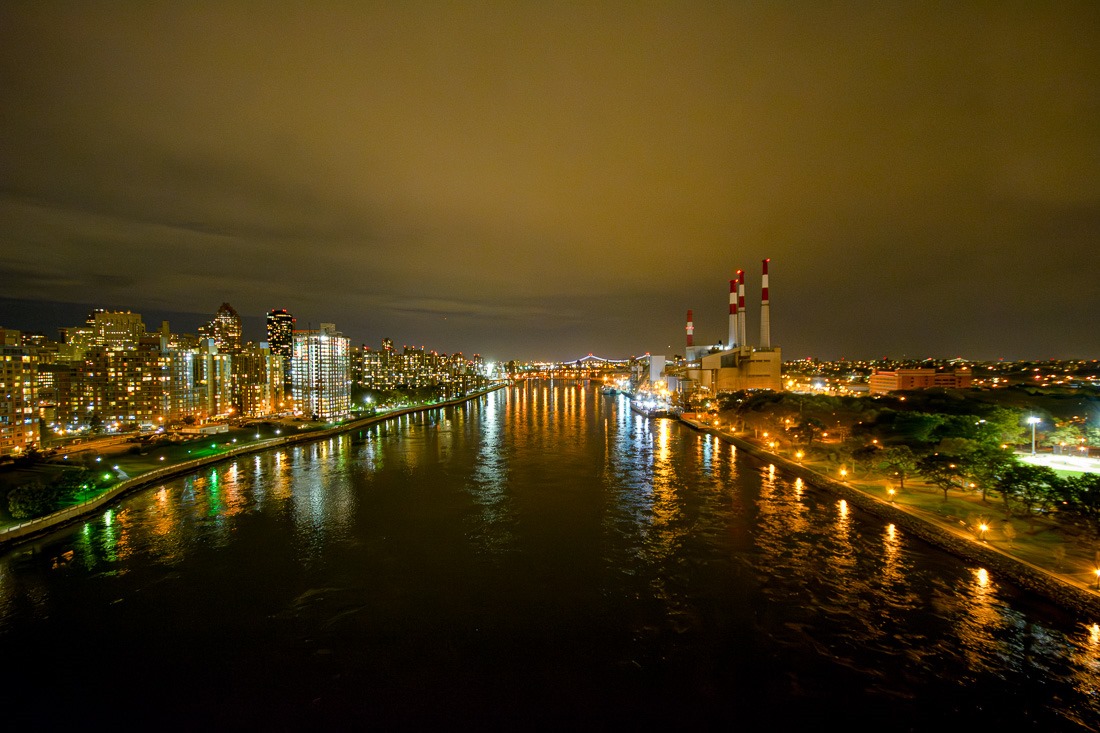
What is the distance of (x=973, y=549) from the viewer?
22.8 feet

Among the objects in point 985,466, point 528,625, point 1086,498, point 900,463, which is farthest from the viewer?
point 900,463

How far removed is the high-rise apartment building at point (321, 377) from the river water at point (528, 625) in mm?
20962

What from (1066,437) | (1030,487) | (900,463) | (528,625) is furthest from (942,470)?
(528,625)

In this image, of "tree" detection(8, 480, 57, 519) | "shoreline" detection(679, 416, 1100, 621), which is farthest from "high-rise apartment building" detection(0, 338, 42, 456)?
"shoreline" detection(679, 416, 1100, 621)

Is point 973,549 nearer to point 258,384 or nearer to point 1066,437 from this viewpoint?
point 1066,437

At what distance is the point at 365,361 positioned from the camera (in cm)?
5741

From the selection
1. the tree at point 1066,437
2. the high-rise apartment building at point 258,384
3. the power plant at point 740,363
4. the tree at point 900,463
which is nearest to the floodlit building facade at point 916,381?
the power plant at point 740,363

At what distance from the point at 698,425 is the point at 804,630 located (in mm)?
18178

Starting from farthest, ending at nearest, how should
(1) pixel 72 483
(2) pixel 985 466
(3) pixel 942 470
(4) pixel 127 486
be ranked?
1. (4) pixel 127 486
2. (1) pixel 72 483
3. (3) pixel 942 470
4. (2) pixel 985 466

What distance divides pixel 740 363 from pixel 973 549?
2776 cm

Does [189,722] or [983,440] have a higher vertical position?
[983,440]

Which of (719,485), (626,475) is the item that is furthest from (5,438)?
(719,485)

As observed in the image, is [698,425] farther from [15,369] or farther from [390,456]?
[15,369]

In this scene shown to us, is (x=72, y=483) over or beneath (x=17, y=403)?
beneath
